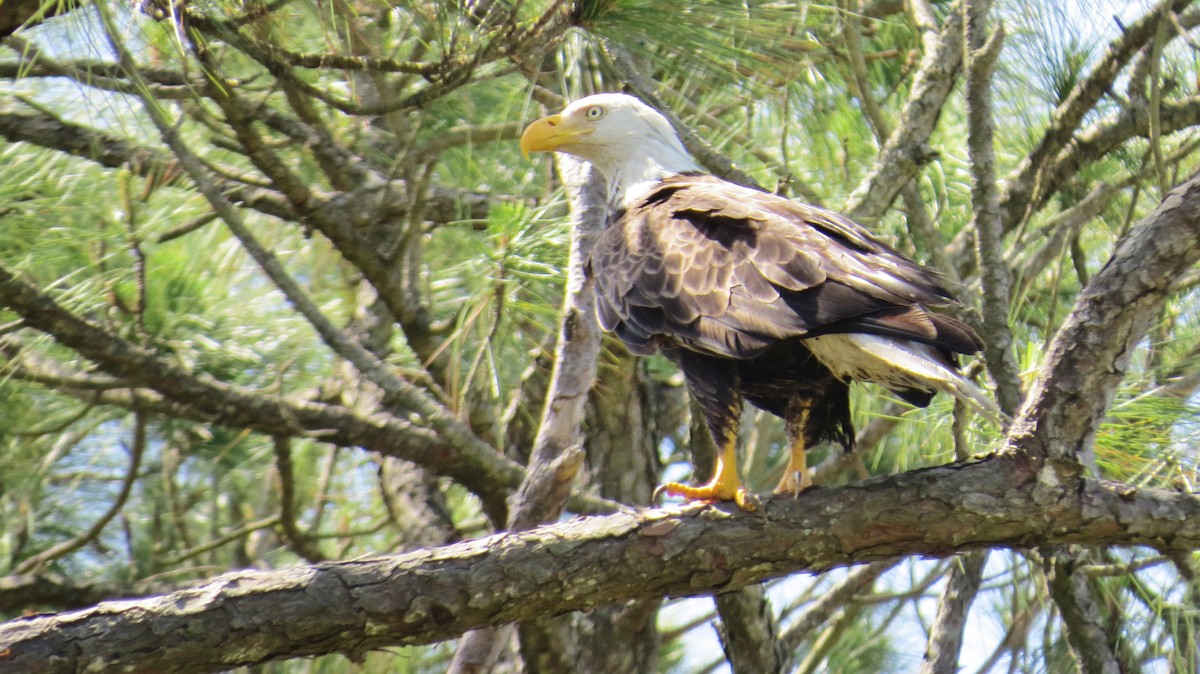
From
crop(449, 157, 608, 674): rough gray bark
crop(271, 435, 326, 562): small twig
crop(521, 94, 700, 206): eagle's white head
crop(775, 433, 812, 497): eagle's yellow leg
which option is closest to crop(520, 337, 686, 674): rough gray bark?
crop(449, 157, 608, 674): rough gray bark

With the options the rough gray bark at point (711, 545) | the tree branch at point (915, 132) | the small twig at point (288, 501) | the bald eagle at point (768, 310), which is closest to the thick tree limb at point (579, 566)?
the rough gray bark at point (711, 545)

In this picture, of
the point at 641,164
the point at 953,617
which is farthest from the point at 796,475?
the point at 641,164

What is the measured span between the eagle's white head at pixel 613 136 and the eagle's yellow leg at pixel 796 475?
1016mm

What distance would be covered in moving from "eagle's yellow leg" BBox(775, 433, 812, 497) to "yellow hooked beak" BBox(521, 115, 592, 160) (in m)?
1.20

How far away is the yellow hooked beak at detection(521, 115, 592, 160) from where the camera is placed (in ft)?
12.4

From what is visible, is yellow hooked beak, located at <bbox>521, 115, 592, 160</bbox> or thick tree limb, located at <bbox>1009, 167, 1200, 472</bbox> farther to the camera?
yellow hooked beak, located at <bbox>521, 115, 592, 160</bbox>

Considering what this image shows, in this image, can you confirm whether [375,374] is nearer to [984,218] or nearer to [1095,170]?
[984,218]

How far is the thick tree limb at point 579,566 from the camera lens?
2215 millimetres

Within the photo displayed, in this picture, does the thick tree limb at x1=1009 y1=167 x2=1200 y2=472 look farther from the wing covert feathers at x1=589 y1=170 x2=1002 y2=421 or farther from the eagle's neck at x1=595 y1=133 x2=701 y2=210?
the eagle's neck at x1=595 y1=133 x2=701 y2=210

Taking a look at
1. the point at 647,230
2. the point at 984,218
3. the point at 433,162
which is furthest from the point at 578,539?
the point at 433,162

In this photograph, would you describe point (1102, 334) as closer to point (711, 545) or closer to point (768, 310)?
point (768, 310)

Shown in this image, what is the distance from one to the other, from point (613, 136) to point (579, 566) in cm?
170

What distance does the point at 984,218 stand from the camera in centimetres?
303

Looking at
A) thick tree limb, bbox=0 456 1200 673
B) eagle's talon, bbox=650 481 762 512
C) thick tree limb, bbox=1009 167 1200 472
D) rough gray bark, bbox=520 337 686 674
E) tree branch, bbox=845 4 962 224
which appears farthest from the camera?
rough gray bark, bbox=520 337 686 674
